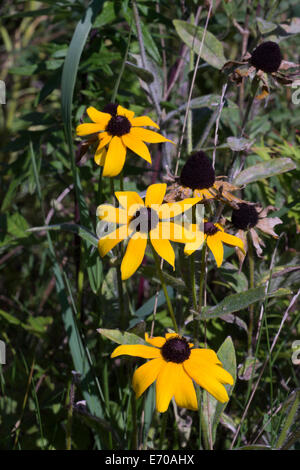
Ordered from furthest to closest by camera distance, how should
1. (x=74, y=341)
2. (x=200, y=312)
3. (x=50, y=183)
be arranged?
(x=50, y=183) < (x=74, y=341) < (x=200, y=312)

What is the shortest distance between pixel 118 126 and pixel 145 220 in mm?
235

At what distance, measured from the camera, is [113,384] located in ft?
5.22

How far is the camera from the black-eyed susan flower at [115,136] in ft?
3.20

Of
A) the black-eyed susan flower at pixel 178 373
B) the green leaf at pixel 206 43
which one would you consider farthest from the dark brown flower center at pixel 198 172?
the green leaf at pixel 206 43

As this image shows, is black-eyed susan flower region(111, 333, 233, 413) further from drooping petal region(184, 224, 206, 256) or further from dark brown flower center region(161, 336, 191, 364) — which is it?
drooping petal region(184, 224, 206, 256)

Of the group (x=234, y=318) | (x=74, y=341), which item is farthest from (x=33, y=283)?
(x=234, y=318)

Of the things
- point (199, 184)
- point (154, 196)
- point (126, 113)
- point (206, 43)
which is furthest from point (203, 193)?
point (206, 43)

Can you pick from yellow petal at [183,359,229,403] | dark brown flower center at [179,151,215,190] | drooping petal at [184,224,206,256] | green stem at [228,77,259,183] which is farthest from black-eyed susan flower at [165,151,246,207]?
yellow petal at [183,359,229,403]

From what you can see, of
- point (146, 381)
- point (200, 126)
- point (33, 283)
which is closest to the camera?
point (146, 381)

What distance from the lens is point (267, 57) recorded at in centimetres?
116

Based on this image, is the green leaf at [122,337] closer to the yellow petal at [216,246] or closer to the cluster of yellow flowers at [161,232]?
the cluster of yellow flowers at [161,232]

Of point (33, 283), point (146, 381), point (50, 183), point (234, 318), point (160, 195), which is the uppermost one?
point (160, 195)

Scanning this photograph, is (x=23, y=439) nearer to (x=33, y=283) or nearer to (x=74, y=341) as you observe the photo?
(x=74, y=341)

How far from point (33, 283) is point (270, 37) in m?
1.18
